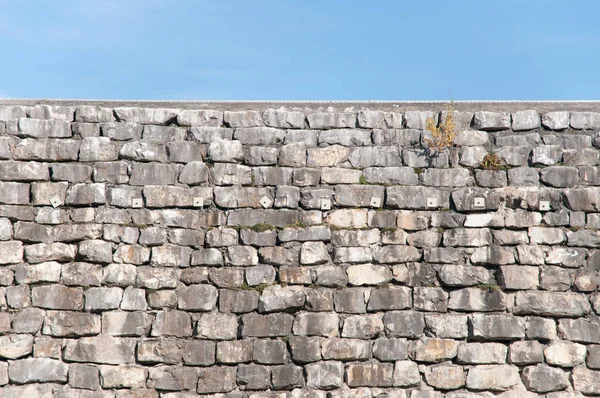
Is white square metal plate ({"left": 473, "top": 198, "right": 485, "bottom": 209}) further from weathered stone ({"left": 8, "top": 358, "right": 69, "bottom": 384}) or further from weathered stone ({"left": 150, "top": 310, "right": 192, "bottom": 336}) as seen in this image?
weathered stone ({"left": 8, "top": 358, "right": 69, "bottom": 384})

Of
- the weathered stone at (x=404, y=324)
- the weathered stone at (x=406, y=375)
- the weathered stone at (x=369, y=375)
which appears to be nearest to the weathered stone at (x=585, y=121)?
the weathered stone at (x=404, y=324)

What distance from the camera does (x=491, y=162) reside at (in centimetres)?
853

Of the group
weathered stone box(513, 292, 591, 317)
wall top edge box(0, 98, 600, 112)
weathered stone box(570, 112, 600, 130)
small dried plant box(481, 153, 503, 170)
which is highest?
wall top edge box(0, 98, 600, 112)

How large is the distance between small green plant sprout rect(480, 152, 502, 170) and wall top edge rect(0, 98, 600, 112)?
2.23ft

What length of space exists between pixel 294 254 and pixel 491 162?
2375 mm

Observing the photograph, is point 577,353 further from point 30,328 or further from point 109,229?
point 30,328

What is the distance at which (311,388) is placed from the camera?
8.01 m

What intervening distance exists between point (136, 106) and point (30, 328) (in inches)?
106

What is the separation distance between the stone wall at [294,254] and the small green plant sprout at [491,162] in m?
0.06

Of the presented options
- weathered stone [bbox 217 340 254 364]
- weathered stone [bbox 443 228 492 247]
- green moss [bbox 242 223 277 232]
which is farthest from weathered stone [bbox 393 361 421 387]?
green moss [bbox 242 223 277 232]

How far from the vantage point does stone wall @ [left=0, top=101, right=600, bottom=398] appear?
808cm

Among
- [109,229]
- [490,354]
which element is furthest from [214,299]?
[490,354]

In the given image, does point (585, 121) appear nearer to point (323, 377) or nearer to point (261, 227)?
point (261, 227)

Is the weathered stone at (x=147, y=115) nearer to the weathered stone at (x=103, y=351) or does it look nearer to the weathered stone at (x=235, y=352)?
the weathered stone at (x=103, y=351)
